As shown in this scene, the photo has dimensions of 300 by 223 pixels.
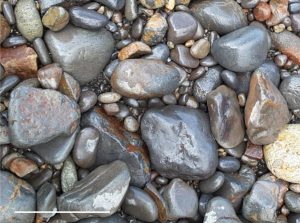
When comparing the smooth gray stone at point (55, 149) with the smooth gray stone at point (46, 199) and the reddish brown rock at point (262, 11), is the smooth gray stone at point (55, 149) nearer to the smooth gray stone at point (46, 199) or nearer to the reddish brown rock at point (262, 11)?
the smooth gray stone at point (46, 199)

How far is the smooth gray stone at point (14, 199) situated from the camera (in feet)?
7.32

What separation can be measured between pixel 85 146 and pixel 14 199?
412mm

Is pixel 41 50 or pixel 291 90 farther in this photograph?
pixel 291 90

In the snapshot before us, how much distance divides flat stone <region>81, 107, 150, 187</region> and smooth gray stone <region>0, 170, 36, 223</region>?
1.24 feet

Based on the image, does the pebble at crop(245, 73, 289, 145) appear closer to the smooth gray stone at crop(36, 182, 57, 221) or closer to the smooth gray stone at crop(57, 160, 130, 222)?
the smooth gray stone at crop(57, 160, 130, 222)

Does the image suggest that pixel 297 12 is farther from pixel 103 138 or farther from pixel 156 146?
pixel 103 138

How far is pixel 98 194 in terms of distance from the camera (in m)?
2.25

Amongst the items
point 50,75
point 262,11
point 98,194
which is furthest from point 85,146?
point 262,11

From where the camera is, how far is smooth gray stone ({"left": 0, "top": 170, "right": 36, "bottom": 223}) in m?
2.23

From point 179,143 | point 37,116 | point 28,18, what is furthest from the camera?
point 179,143

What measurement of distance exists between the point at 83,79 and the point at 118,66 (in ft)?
0.64

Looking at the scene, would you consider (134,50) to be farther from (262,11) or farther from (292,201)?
(292,201)

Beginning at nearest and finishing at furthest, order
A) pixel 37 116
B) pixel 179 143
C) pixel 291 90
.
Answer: pixel 37 116 → pixel 179 143 → pixel 291 90

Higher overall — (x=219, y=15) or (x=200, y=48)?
(x=219, y=15)
